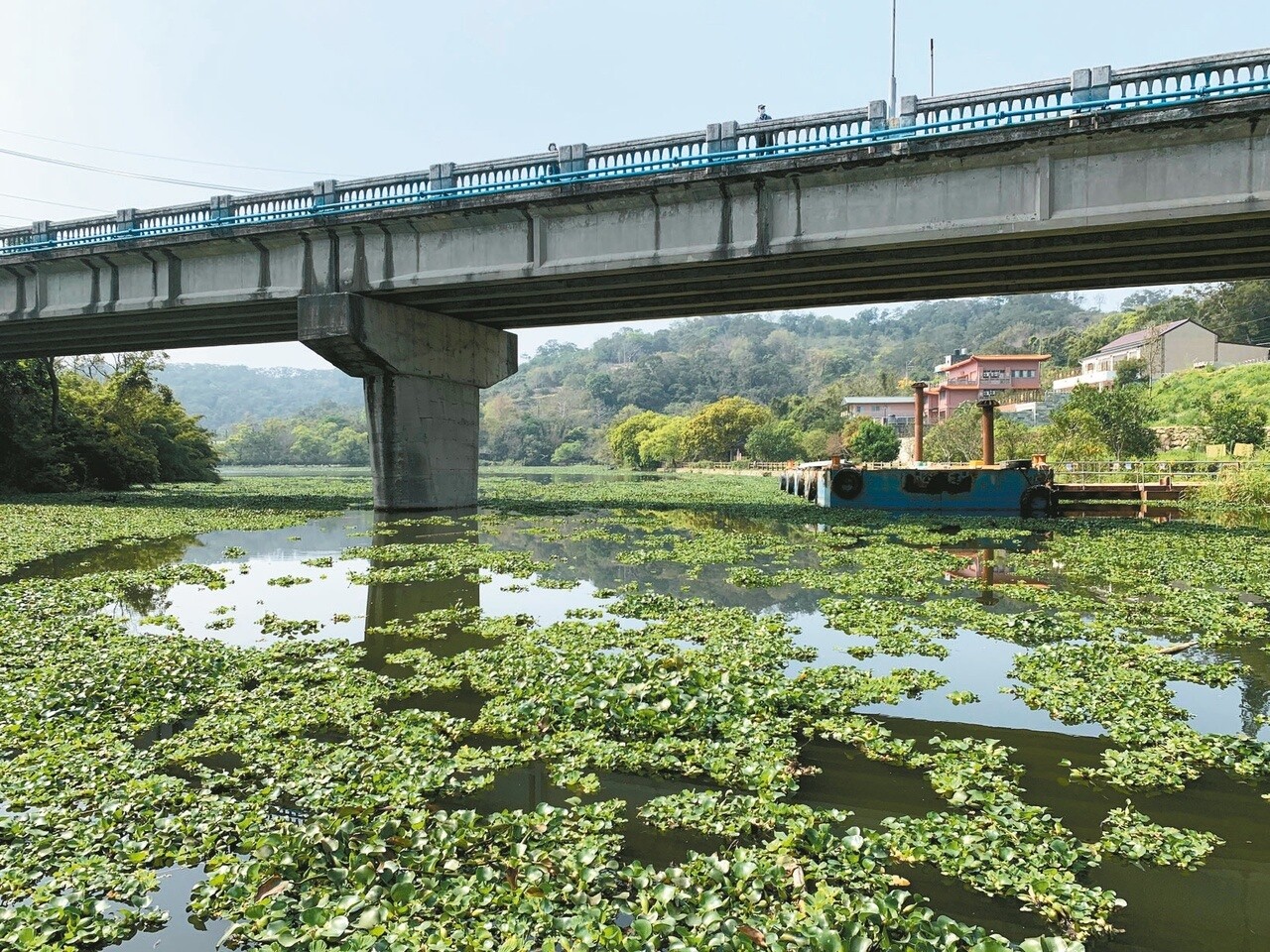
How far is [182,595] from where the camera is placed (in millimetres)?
11117

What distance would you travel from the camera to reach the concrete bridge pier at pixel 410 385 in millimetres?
22359

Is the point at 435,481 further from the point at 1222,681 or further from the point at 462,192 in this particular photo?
the point at 1222,681

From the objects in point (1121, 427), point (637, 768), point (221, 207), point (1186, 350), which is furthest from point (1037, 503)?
point (1186, 350)

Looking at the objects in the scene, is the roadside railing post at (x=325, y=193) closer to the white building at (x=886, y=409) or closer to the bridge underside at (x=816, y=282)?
the bridge underside at (x=816, y=282)

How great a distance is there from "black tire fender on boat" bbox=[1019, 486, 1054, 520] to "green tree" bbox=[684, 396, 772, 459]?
59071 mm

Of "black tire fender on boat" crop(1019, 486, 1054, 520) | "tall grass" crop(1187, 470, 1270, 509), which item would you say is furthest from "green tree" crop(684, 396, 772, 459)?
"black tire fender on boat" crop(1019, 486, 1054, 520)

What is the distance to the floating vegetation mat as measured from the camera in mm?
3432

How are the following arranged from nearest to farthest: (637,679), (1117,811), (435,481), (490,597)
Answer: (1117,811), (637,679), (490,597), (435,481)

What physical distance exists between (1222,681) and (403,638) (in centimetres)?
773

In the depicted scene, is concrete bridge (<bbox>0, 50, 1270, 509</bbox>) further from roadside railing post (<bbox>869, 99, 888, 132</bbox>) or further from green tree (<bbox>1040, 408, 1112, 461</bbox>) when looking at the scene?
green tree (<bbox>1040, 408, 1112, 461</bbox>)

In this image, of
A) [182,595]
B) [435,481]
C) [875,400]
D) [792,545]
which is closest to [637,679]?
[182,595]

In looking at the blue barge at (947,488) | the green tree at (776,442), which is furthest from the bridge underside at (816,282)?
the green tree at (776,442)

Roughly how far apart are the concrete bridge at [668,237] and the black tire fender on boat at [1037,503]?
5836 millimetres

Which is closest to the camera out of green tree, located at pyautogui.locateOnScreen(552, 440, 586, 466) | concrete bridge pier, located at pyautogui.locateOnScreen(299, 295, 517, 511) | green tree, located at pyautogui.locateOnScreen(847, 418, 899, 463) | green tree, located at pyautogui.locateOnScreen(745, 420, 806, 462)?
concrete bridge pier, located at pyautogui.locateOnScreen(299, 295, 517, 511)
